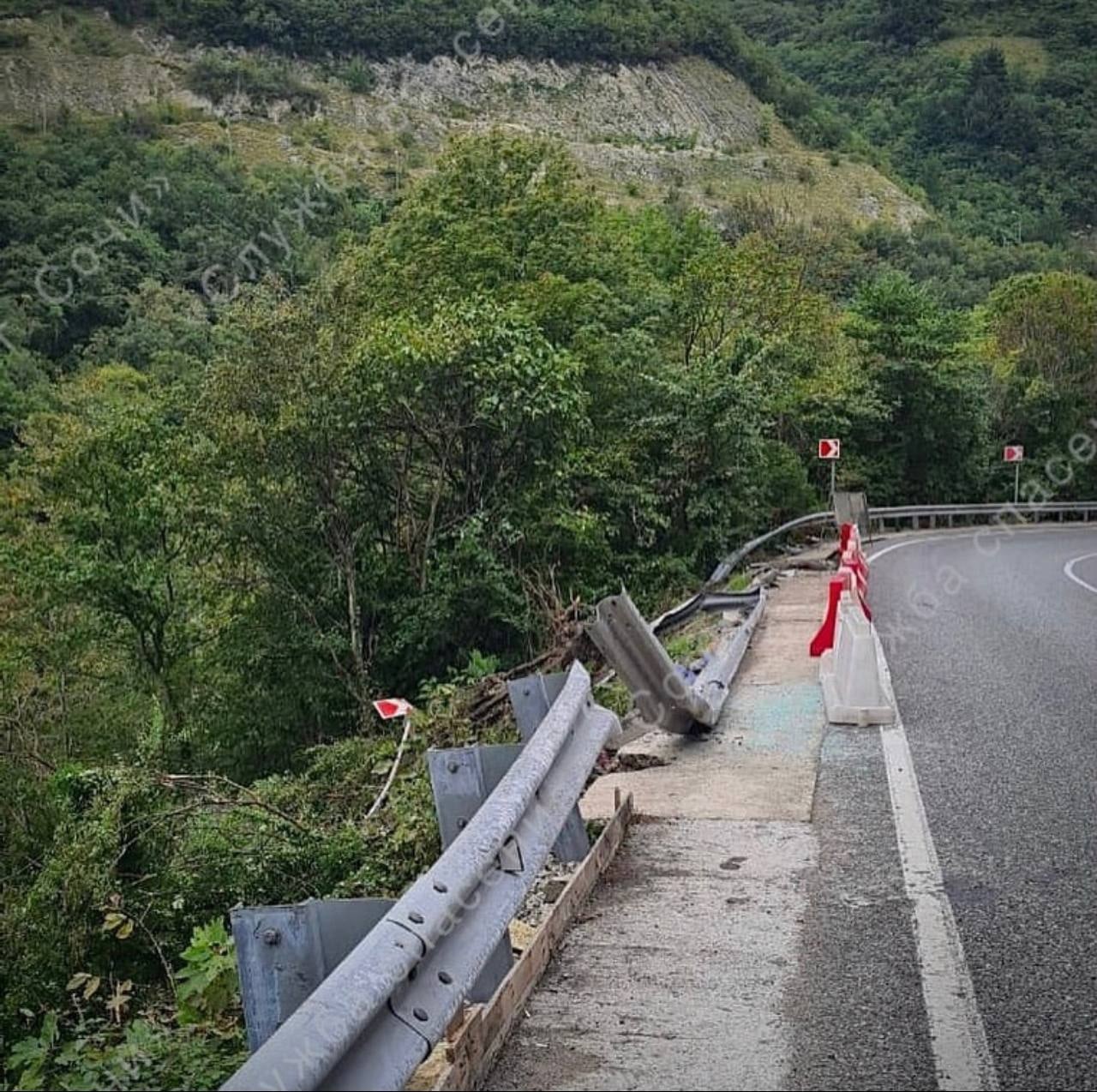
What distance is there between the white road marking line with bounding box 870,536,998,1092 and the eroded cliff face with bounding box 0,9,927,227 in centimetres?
9507

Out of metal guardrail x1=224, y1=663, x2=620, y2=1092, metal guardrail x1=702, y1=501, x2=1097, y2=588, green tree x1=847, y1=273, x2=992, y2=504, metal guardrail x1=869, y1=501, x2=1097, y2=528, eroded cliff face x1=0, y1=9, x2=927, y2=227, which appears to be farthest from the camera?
eroded cliff face x1=0, y1=9, x2=927, y2=227

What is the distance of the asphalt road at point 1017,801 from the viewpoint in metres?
3.66

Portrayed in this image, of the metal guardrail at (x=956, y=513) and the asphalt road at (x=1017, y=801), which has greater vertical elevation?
the asphalt road at (x=1017, y=801)

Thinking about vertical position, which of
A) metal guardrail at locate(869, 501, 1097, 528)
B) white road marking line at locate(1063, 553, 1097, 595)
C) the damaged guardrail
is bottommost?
metal guardrail at locate(869, 501, 1097, 528)

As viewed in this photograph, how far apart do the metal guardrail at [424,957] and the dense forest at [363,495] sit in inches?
40.2

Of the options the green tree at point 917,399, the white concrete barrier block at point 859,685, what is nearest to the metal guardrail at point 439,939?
the white concrete barrier block at point 859,685

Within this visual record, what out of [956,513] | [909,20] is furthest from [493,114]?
[909,20]

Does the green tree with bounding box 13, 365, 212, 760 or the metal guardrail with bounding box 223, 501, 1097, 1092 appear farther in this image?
the green tree with bounding box 13, 365, 212, 760

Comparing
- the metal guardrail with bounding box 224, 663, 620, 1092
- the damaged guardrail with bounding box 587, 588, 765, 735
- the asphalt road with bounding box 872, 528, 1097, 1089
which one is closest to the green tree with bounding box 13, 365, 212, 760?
the asphalt road with bounding box 872, 528, 1097, 1089

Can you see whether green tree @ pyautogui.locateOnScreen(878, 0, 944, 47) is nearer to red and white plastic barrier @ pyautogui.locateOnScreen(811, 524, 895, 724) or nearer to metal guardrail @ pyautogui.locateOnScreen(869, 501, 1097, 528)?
metal guardrail @ pyautogui.locateOnScreen(869, 501, 1097, 528)

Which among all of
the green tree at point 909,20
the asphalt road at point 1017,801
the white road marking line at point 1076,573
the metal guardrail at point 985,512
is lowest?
the metal guardrail at point 985,512

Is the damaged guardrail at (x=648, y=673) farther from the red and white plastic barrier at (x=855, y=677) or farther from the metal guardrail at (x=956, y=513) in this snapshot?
the metal guardrail at (x=956, y=513)

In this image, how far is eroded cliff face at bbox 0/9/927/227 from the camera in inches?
4476

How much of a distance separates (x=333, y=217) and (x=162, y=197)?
1322 centimetres
